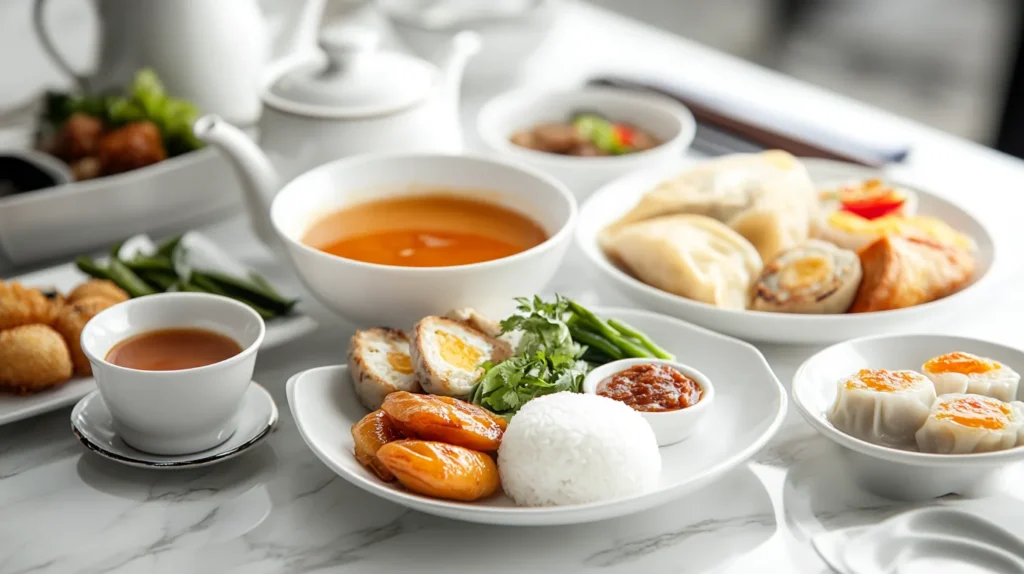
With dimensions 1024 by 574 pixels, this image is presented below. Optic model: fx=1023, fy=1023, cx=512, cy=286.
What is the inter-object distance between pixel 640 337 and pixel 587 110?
1126mm

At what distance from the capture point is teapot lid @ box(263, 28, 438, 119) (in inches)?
70.2

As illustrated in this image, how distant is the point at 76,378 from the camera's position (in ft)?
4.91

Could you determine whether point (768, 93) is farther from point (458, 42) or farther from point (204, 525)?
point (204, 525)

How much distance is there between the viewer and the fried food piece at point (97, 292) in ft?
5.21

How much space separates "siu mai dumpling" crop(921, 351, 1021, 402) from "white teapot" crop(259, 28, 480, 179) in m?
0.97

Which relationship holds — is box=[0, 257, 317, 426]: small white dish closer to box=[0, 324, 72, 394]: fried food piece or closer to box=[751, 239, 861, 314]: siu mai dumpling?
box=[0, 324, 72, 394]: fried food piece

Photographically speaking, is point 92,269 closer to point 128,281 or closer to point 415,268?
point 128,281

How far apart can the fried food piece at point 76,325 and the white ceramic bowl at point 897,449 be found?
101 cm

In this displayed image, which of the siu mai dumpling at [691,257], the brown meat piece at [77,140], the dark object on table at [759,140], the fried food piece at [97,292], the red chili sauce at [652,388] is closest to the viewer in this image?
the red chili sauce at [652,388]

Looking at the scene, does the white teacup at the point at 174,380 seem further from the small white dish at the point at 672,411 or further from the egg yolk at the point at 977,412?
the egg yolk at the point at 977,412

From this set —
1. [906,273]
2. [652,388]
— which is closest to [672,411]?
[652,388]

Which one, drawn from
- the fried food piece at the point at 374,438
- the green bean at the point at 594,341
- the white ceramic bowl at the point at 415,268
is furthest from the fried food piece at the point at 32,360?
the green bean at the point at 594,341

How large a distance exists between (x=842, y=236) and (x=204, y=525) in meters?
1.18

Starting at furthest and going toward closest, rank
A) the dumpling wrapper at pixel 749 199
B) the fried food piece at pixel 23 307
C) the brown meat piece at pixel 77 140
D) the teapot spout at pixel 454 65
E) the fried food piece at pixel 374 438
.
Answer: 1. the brown meat piece at pixel 77 140
2. the teapot spout at pixel 454 65
3. the dumpling wrapper at pixel 749 199
4. the fried food piece at pixel 23 307
5. the fried food piece at pixel 374 438
